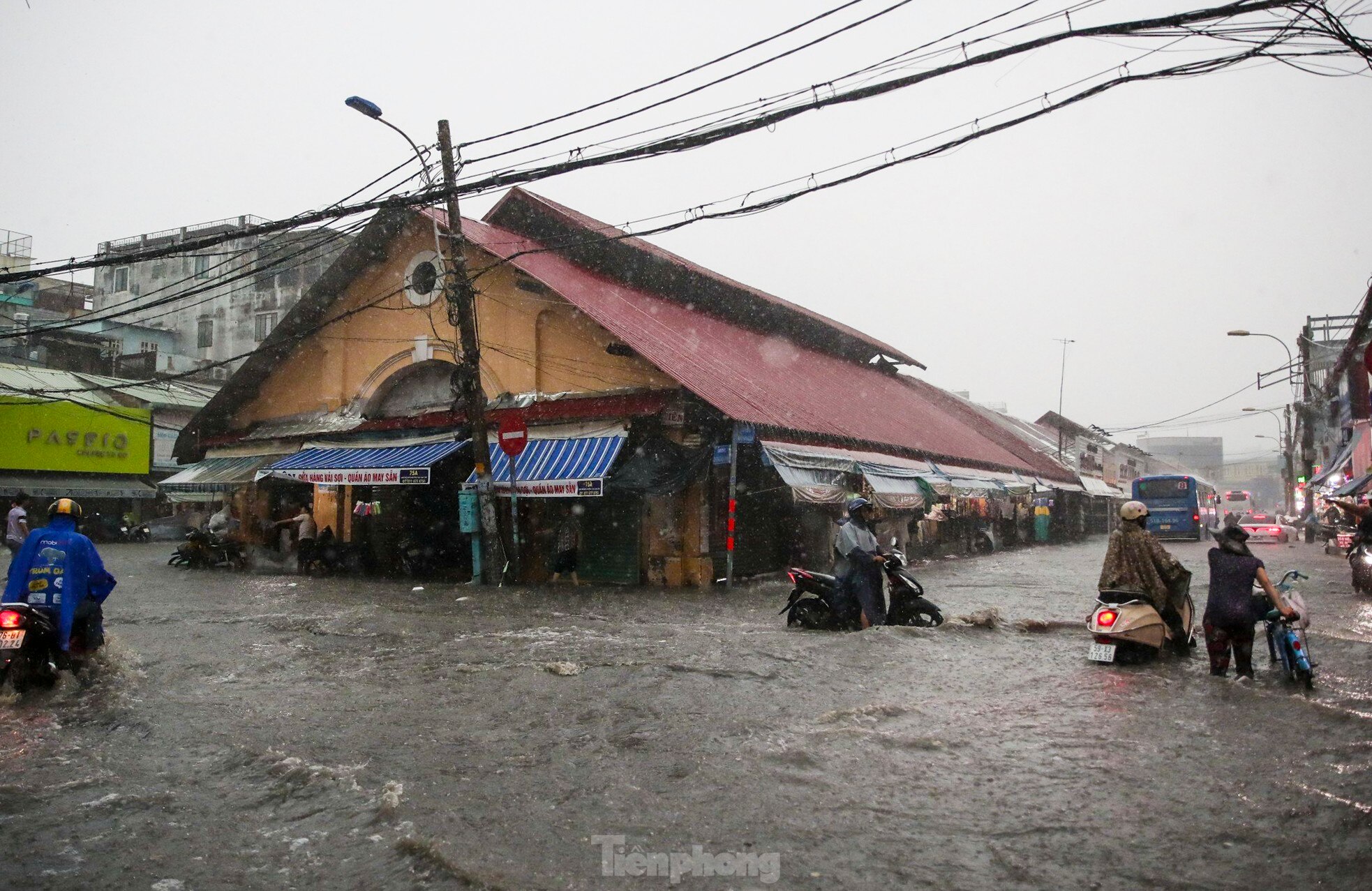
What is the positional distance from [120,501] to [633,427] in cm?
2808

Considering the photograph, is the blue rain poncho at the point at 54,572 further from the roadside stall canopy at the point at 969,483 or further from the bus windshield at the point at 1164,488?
the bus windshield at the point at 1164,488

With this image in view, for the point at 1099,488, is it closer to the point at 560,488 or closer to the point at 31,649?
the point at 560,488

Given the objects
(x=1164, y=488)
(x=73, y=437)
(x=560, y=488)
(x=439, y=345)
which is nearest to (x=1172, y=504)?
(x=1164, y=488)

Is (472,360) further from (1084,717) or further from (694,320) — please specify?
(1084,717)

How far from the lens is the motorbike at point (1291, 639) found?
23.5 feet

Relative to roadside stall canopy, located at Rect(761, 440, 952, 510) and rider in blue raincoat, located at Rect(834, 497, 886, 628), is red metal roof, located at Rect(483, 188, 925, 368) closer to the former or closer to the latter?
roadside stall canopy, located at Rect(761, 440, 952, 510)

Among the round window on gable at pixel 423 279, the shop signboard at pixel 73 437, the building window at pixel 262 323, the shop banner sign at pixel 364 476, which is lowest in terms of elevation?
the shop banner sign at pixel 364 476

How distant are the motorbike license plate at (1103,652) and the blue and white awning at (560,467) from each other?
8590 mm

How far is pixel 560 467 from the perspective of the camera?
1606 cm

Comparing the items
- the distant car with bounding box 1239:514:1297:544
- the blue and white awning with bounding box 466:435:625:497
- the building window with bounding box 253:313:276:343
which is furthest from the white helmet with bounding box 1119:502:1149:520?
the building window with bounding box 253:313:276:343

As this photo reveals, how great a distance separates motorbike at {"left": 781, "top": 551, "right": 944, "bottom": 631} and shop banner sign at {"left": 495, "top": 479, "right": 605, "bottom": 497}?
208 inches

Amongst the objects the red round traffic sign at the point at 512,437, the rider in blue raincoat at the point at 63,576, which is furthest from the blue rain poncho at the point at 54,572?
the red round traffic sign at the point at 512,437

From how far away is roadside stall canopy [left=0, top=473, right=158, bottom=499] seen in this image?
103 feet

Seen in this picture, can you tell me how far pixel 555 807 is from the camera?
467 cm
